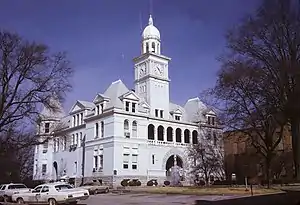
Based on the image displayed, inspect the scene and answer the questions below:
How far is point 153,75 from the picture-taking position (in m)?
73.8

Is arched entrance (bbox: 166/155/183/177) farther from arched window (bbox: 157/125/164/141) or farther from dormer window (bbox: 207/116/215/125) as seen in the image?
dormer window (bbox: 207/116/215/125)

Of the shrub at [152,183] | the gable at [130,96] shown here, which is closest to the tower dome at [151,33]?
the gable at [130,96]

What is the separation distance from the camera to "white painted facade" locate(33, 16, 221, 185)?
2584 inches

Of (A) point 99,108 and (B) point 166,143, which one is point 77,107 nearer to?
(A) point 99,108

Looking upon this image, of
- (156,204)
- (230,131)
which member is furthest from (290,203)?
(230,131)

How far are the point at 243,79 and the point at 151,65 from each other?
1793 inches

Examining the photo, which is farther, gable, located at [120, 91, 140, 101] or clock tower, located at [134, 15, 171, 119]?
clock tower, located at [134, 15, 171, 119]

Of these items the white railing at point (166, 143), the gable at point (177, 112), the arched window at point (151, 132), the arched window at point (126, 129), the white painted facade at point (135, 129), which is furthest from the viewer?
the gable at point (177, 112)

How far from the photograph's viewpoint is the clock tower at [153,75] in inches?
2881

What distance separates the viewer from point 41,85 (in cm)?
3541

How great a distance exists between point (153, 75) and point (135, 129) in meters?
11.4

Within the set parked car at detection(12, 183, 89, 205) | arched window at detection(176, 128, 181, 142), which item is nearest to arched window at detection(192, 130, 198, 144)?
arched window at detection(176, 128, 181, 142)

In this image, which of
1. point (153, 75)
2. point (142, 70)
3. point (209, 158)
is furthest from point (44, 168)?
point (209, 158)

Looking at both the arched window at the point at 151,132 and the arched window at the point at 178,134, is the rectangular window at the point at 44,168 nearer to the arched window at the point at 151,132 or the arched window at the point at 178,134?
the arched window at the point at 151,132
